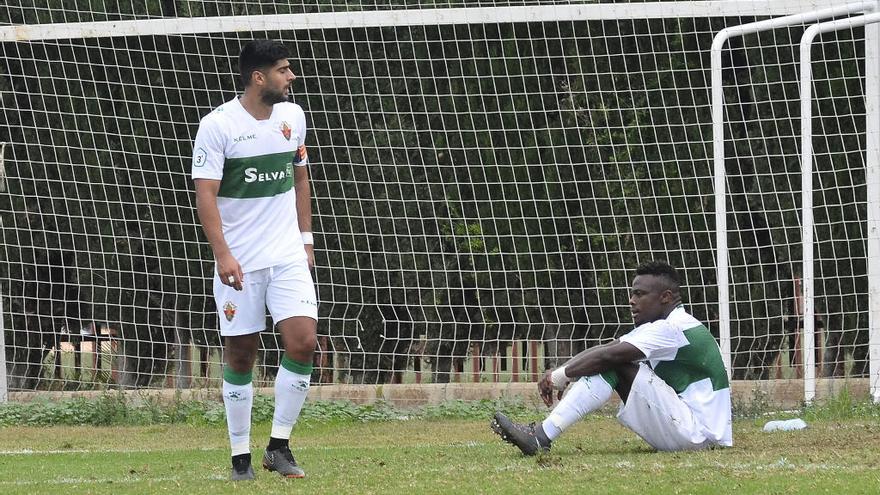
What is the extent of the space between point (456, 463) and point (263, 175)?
1.56m

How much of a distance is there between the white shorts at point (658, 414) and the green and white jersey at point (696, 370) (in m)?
0.09

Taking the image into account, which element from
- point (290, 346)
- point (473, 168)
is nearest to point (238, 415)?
point (290, 346)

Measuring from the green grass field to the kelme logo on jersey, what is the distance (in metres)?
1.25

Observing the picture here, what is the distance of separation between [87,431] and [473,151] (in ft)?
14.7

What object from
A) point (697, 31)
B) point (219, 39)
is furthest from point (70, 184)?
point (697, 31)

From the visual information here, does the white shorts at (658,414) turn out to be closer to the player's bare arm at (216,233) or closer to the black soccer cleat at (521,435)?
the black soccer cleat at (521,435)

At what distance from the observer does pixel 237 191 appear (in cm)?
624

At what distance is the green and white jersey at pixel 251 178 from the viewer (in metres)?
6.15

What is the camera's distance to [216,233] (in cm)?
604

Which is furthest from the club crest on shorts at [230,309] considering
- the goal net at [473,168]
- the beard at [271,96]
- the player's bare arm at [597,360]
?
the goal net at [473,168]

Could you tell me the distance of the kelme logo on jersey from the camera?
6223mm

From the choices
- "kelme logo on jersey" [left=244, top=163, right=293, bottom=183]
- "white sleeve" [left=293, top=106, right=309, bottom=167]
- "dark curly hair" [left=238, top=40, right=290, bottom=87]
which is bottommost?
"kelme logo on jersey" [left=244, top=163, right=293, bottom=183]

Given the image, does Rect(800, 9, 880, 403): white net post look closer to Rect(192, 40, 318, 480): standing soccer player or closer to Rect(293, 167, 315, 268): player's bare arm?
Rect(293, 167, 315, 268): player's bare arm

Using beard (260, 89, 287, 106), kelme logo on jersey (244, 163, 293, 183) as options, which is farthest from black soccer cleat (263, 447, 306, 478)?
beard (260, 89, 287, 106)
